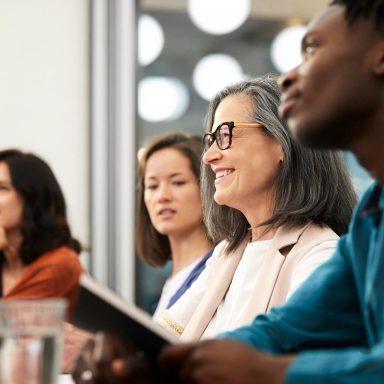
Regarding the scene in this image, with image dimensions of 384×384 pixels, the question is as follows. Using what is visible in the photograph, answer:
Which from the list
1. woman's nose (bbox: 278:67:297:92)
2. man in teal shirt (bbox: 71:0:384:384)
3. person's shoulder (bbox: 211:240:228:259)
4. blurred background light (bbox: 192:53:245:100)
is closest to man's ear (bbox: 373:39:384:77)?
man in teal shirt (bbox: 71:0:384:384)

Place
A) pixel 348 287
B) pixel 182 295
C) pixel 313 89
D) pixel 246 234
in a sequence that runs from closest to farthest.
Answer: pixel 313 89, pixel 348 287, pixel 246 234, pixel 182 295

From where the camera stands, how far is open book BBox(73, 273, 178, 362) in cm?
112

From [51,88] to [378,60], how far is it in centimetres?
376

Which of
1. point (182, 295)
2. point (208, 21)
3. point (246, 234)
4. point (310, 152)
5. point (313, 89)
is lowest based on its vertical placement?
point (182, 295)

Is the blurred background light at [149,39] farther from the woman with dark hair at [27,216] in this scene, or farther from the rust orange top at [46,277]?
the rust orange top at [46,277]

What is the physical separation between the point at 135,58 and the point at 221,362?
418 cm

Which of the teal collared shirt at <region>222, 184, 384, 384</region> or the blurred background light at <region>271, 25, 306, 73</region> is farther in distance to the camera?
the blurred background light at <region>271, 25, 306, 73</region>

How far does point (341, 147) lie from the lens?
4.58ft

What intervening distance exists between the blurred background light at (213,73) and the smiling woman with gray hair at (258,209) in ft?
8.92

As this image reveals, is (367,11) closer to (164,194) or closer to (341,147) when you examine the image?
(341,147)

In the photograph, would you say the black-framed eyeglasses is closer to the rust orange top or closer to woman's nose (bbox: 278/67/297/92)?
the rust orange top

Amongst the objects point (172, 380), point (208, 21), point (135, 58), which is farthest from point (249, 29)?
point (172, 380)

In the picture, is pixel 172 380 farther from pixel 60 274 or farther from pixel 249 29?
pixel 249 29

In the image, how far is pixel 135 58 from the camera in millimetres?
5094
